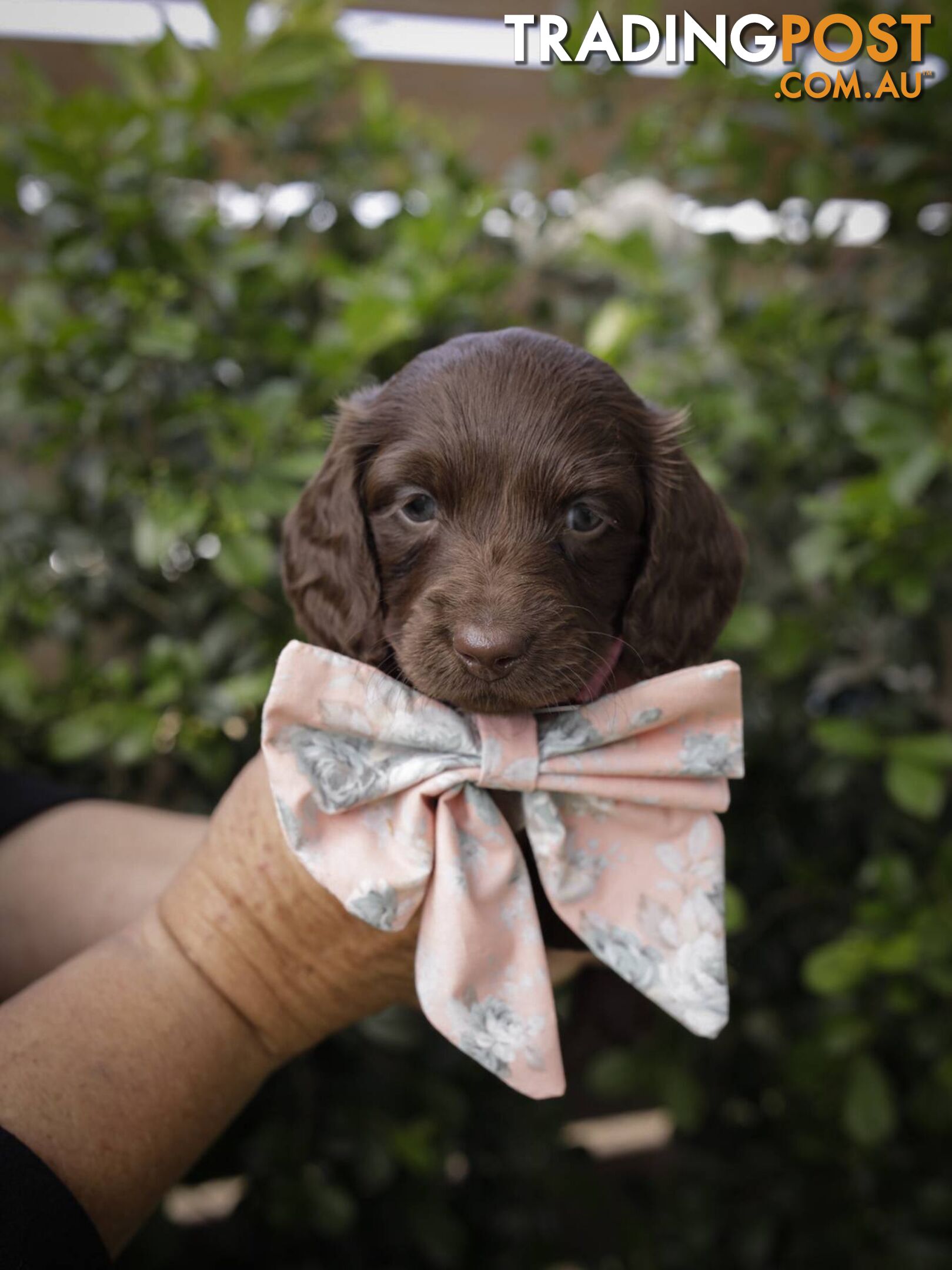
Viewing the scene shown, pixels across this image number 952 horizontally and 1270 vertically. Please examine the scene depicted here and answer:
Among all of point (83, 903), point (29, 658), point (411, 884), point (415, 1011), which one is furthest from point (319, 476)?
point (29, 658)

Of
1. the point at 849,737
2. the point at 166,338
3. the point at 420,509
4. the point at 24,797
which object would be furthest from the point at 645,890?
the point at 166,338

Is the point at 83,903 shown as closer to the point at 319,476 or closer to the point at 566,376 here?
the point at 319,476

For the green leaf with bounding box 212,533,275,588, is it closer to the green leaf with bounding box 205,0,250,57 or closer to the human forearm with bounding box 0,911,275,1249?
the human forearm with bounding box 0,911,275,1249

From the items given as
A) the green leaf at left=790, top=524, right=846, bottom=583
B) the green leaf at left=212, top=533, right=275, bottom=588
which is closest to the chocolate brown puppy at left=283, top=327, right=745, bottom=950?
the green leaf at left=212, top=533, right=275, bottom=588

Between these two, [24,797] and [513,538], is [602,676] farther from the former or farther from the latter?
[24,797]

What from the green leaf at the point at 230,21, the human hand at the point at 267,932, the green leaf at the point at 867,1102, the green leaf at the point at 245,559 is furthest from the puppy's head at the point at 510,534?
the green leaf at the point at 867,1102

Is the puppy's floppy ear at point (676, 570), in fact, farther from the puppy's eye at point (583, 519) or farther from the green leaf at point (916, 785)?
the green leaf at point (916, 785)
